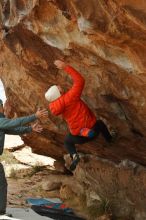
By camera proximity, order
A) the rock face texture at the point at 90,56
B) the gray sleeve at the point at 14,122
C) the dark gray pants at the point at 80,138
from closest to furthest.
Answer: the rock face texture at the point at 90,56 < the gray sleeve at the point at 14,122 < the dark gray pants at the point at 80,138

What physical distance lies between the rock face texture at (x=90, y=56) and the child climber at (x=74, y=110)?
35cm

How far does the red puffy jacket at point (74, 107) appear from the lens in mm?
6759

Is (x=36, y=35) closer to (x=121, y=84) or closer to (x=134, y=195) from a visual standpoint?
(x=121, y=84)

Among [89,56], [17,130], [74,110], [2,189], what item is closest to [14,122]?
[17,130]

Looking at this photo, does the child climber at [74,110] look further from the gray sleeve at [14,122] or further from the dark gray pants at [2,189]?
the dark gray pants at [2,189]

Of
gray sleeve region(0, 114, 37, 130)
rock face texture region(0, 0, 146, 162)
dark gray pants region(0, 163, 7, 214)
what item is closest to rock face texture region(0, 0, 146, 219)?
rock face texture region(0, 0, 146, 162)

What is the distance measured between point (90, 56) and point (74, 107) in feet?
2.67

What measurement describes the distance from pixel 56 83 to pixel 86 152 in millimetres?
2364

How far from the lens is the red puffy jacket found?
676 cm

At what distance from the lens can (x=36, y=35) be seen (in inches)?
282

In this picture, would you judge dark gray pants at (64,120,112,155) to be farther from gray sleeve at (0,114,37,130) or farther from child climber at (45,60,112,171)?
gray sleeve at (0,114,37,130)

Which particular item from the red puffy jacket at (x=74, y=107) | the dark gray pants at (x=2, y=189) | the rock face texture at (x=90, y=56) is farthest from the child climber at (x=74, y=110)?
the dark gray pants at (x=2, y=189)

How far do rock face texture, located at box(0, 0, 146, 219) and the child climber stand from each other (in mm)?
350

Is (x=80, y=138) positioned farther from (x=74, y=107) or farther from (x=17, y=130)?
(x=17, y=130)
